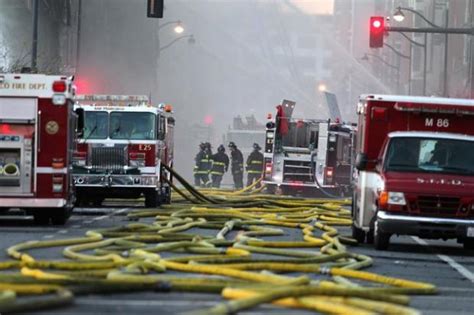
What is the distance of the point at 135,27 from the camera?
6500cm

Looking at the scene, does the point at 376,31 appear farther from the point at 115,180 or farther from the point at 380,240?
the point at 380,240

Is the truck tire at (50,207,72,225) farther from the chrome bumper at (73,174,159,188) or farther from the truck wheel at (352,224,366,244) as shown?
the truck wheel at (352,224,366,244)

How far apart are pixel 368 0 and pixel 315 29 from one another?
2223 inches

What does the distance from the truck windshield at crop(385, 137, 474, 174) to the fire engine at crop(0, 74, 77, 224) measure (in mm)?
5632

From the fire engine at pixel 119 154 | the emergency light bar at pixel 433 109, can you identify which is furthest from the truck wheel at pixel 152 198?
the emergency light bar at pixel 433 109

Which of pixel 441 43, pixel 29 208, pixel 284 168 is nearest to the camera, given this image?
pixel 29 208

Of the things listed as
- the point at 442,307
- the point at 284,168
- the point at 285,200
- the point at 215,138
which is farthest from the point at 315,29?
the point at 442,307

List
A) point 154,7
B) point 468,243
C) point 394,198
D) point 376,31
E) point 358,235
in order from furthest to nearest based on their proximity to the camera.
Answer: point 376,31
point 154,7
point 358,235
point 468,243
point 394,198

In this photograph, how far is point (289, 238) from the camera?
671 inches

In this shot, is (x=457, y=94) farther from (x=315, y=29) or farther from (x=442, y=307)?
(x=442, y=307)

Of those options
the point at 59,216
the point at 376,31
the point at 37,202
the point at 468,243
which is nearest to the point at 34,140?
the point at 37,202

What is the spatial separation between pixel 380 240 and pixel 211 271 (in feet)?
18.1

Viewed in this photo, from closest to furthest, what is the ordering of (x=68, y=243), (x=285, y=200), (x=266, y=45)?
1. (x=68, y=243)
2. (x=285, y=200)
3. (x=266, y=45)

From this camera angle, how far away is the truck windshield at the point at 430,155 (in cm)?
1591
